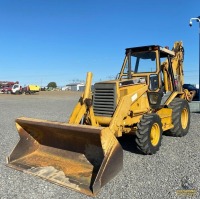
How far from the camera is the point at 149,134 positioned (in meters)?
6.20

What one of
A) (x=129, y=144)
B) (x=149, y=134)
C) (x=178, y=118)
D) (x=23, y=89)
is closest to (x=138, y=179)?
(x=149, y=134)

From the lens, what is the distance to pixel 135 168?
221 inches

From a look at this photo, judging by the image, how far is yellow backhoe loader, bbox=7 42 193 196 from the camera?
16.4 feet

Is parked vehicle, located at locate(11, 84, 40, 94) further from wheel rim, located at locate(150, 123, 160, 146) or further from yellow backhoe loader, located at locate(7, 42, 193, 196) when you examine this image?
wheel rim, located at locate(150, 123, 160, 146)

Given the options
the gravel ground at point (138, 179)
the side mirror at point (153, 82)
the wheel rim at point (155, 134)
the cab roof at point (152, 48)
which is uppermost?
the cab roof at point (152, 48)

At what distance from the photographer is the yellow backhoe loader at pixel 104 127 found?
16.4ft

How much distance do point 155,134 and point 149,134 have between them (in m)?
0.47

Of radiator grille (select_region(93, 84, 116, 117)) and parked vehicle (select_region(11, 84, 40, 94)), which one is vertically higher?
radiator grille (select_region(93, 84, 116, 117))

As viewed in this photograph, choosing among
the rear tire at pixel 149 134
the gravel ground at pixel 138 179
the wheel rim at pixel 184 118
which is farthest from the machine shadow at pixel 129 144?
the wheel rim at pixel 184 118

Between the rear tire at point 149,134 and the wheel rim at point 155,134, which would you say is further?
the wheel rim at point 155,134

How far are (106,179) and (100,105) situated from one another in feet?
7.57

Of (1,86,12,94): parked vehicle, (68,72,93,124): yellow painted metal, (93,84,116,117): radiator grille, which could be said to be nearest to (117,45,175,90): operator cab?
(93,84,116,117): radiator grille

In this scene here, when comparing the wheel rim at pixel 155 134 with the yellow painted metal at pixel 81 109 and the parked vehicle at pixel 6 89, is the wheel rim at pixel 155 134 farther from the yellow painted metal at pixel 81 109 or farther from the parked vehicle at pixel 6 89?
the parked vehicle at pixel 6 89

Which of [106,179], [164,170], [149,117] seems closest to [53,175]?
[106,179]
